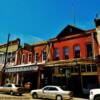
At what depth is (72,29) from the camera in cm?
3133

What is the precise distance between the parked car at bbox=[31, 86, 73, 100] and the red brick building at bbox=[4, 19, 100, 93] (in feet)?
14.7

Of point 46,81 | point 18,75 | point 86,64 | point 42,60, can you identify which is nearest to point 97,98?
point 86,64

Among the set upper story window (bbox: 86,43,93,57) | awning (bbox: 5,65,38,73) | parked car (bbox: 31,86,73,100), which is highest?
upper story window (bbox: 86,43,93,57)

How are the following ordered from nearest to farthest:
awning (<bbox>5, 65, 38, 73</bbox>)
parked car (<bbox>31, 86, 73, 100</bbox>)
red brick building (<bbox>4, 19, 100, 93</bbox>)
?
parked car (<bbox>31, 86, 73, 100</bbox>)
red brick building (<bbox>4, 19, 100, 93</bbox>)
awning (<bbox>5, 65, 38, 73</bbox>)

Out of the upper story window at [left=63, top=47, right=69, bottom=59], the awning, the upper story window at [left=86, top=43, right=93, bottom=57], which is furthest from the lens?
the upper story window at [left=63, top=47, right=69, bottom=59]

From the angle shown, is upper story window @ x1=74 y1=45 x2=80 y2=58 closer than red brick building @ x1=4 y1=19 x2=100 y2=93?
No

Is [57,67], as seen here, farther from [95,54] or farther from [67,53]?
[95,54]

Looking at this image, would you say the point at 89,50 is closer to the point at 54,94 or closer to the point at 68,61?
the point at 68,61

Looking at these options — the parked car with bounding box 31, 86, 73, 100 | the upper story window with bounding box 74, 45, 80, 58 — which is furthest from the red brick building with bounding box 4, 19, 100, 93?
the parked car with bounding box 31, 86, 73, 100

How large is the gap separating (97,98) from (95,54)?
1252 cm

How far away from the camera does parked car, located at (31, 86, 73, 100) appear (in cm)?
2175

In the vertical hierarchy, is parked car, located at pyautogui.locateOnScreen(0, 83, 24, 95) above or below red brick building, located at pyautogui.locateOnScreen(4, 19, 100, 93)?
below

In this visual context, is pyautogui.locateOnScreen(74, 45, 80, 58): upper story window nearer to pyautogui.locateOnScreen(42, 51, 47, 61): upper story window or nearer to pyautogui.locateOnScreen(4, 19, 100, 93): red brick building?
pyautogui.locateOnScreen(4, 19, 100, 93): red brick building

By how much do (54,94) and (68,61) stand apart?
237 inches
